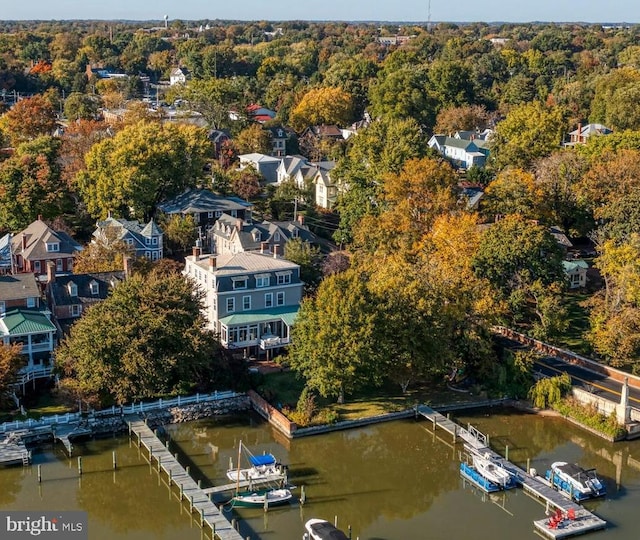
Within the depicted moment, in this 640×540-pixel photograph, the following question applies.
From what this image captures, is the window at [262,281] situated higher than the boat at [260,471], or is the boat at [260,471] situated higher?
the window at [262,281]

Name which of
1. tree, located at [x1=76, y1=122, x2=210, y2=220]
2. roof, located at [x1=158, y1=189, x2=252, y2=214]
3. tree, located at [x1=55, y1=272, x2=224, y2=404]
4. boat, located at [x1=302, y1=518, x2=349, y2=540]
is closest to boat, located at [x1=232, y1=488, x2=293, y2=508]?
boat, located at [x1=302, y1=518, x2=349, y2=540]

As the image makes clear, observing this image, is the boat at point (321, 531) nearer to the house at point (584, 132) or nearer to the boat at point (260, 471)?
the boat at point (260, 471)

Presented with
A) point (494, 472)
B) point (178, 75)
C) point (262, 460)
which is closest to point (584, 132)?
point (494, 472)

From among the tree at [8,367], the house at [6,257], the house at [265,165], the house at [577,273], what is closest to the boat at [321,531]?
the tree at [8,367]

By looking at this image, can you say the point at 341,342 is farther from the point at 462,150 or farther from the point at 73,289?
the point at 462,150

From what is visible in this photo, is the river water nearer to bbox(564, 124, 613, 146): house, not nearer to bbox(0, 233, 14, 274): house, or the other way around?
bbox(0, 233, 14, 274): house

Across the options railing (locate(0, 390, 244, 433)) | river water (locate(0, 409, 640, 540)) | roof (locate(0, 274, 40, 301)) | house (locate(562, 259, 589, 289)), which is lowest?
river water (locate(0, 409, 640, 540))
